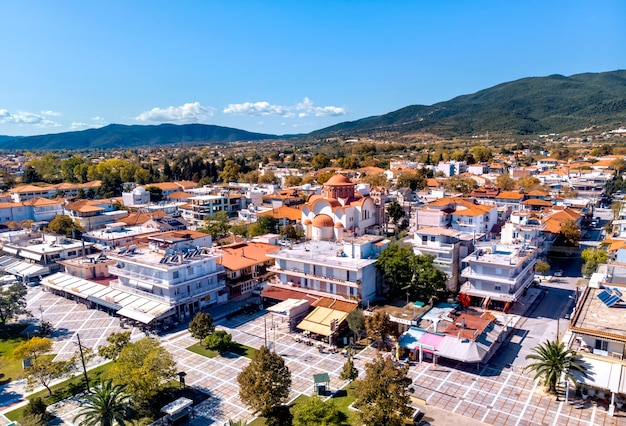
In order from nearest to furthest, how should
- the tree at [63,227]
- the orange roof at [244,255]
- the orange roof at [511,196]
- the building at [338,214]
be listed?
the orange roof at [244,255]
the building at [338,214]
the tree at [63,227]
the orange roof at [511,196]

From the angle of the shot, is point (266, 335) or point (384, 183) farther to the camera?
point (384, 183)

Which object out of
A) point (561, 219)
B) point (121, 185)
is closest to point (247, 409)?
point (561, 219)

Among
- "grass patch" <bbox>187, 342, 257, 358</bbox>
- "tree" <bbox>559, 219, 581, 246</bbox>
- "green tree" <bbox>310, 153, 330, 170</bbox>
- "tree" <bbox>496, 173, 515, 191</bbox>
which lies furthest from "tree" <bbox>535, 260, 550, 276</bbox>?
"green tree" <bbox>310, 153, 330, 170</bbox>

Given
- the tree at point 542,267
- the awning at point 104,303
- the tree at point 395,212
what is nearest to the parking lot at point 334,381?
the awning at point 104,303

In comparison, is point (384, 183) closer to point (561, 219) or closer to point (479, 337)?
point (561, 219)

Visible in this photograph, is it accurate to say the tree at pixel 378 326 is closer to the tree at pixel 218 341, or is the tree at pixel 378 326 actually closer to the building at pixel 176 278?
the tree at pixel 218 341

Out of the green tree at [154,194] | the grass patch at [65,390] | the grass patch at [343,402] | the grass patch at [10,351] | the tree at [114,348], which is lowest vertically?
Result: the grass patch at [10,351]

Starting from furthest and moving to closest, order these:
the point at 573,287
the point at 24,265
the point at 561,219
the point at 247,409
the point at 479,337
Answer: the point at 561,219 → the point at 24,265 → the point at 573,287 → the point at 479,337 → the point at 247,409
